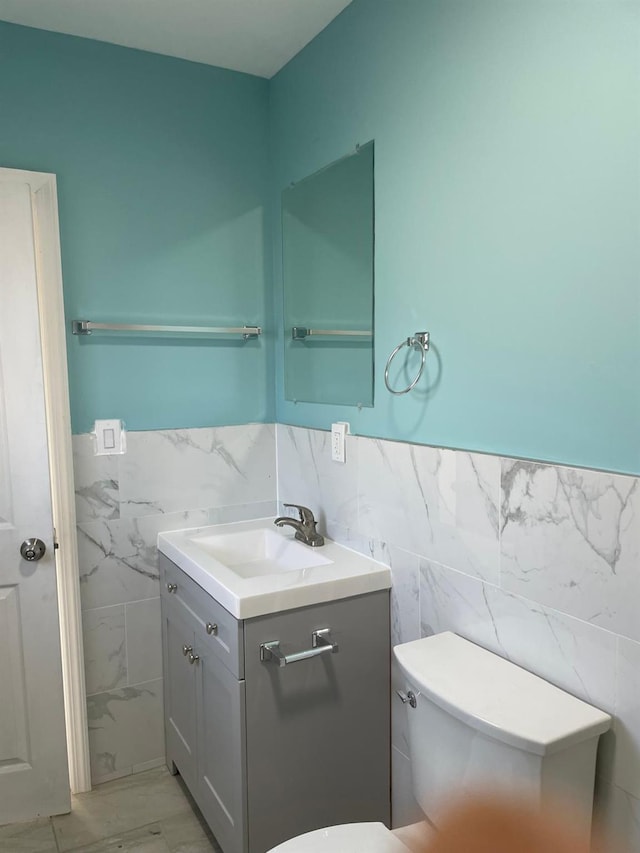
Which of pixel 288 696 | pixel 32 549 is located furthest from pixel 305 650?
pixel 32 549

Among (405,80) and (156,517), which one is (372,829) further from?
(405,80)

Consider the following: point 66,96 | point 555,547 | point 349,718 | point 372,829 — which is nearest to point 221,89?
point 66,96

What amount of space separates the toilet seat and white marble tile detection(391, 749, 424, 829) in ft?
1.71

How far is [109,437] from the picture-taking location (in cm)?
215

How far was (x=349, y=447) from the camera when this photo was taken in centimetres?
198

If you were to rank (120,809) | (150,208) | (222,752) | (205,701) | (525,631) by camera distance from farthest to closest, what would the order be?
(150,208) → (120,809) → (205,701) → (222,752) → (525,631)

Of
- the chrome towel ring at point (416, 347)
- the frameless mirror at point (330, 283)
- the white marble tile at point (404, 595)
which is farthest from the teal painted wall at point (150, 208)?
the white marble tile at point (404, 595)

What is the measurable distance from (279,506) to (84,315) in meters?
1.00

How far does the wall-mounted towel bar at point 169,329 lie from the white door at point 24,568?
0.15m

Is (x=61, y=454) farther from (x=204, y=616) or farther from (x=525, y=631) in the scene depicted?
(x=525, y=631)

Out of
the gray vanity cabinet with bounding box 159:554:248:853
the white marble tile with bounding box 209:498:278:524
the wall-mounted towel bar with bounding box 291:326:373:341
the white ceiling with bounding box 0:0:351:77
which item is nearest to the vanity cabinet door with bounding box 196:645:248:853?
the gray vanity cabinet with bounding box 159:554:248:853

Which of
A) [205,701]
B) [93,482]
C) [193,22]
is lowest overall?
[205,701]

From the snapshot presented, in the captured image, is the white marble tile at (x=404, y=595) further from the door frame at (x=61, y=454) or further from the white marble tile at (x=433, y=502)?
the door frame at (x=61, y=454)

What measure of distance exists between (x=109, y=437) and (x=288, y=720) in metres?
1.09
